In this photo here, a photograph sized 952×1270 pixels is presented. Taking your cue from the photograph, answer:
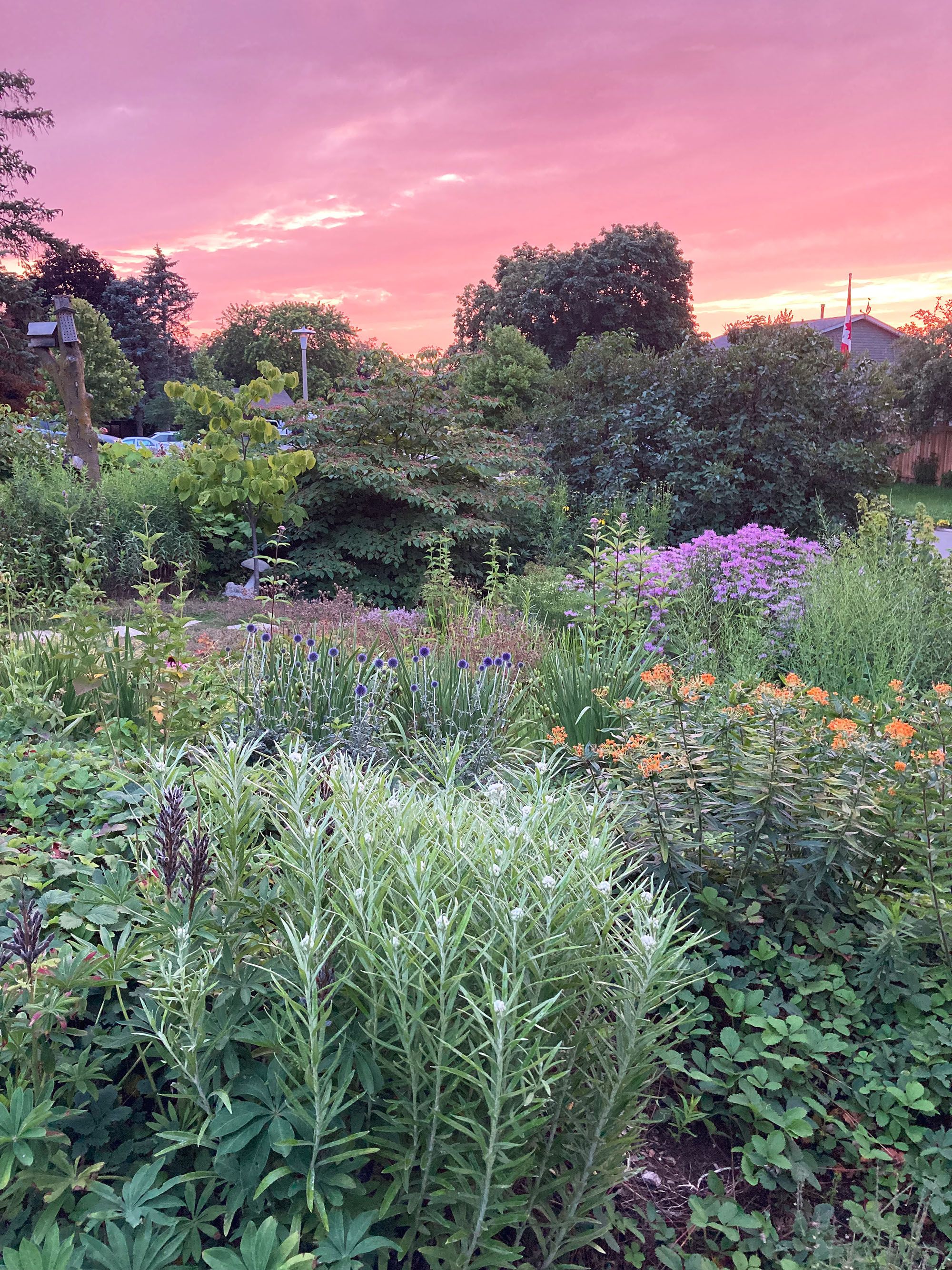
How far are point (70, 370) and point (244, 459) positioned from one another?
4457 mm

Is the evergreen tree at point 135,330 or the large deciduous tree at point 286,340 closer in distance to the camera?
the large deciduous tree at point 286,340

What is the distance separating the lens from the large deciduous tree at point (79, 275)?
47312 mm

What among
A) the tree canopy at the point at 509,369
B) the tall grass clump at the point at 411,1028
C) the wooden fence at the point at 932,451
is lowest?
the tall grass clump at the point at 411,1028

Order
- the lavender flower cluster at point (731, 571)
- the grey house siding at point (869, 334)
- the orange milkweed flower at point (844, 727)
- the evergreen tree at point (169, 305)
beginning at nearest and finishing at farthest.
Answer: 1. the orange milkweed flower at point (844, 727)
2. the lavender flower cluster at point (731, 571)
3. the grey house siding at point (869, 334)
4. the evergreen tree at point (169, 305)

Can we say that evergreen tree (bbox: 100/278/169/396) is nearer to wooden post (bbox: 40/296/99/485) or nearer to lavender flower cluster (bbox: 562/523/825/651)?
wooden post (bbox: 40/296/99/485)

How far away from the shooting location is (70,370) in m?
10.9

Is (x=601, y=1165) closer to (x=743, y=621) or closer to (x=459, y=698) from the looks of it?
(x=459, y=698)

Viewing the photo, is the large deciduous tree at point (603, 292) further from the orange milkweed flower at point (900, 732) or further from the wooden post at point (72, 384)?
the orange milkweed flower at point (900, 732)

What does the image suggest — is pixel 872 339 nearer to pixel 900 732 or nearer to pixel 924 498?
pixel 924 498

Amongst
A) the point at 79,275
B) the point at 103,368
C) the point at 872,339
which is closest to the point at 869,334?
the point at 872,339

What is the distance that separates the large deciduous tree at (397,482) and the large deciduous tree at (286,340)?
28.3 meters

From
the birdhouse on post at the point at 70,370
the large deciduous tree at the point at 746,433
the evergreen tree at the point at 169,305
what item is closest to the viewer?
the birdhouse on post at the point at 70,370

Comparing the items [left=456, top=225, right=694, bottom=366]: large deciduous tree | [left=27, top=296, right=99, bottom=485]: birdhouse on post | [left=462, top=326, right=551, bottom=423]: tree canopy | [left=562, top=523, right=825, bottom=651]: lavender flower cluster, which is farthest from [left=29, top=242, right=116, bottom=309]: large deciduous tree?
[left=562, top=523, right=825, bottom=651]: lavender flower cluster

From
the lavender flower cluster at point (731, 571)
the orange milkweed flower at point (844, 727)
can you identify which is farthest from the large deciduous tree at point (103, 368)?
the orange milkweed flower at point (844, 727)
